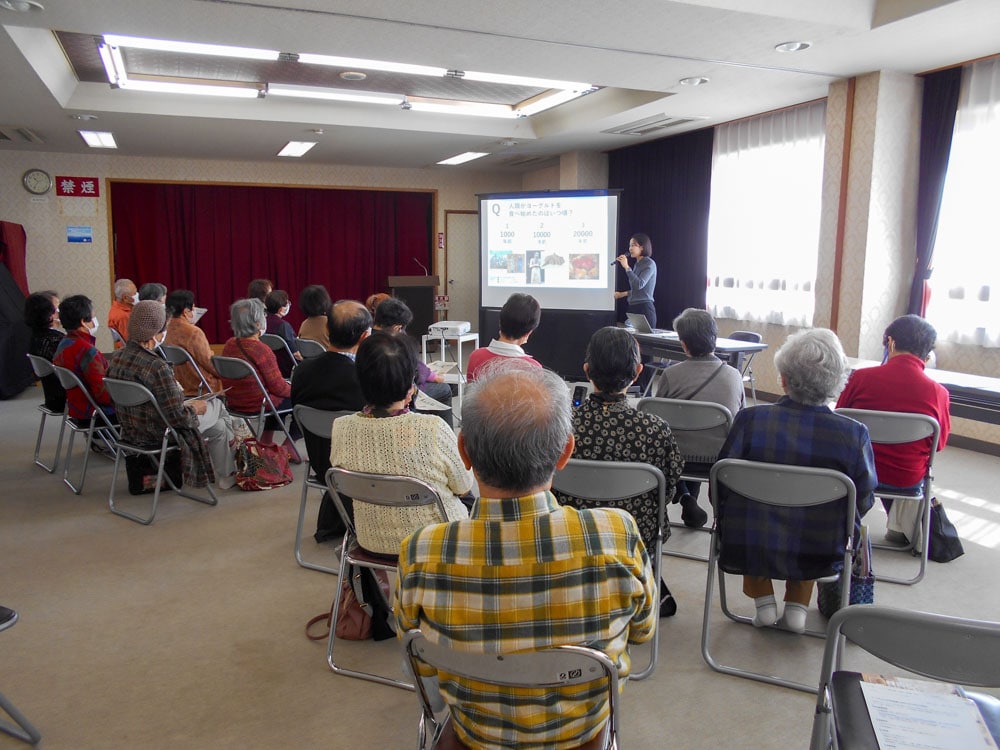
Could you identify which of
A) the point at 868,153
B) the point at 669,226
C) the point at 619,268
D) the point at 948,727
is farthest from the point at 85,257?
the point at 948,727

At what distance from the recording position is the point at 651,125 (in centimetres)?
687

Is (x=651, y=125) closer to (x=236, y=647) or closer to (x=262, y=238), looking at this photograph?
(x=262, y=238)

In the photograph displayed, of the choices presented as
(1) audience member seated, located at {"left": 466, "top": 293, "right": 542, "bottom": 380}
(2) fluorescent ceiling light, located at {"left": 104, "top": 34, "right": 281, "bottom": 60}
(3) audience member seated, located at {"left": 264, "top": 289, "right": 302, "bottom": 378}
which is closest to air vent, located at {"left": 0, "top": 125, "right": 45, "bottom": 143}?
(2) fluorescent ceiling light, located at {"left": 104, "top": 34, "right": 281, "bottom": 60}

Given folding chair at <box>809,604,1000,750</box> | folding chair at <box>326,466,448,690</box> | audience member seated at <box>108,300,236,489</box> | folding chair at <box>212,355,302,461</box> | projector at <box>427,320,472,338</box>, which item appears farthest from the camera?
projector at <box>427,320,472,338</box>

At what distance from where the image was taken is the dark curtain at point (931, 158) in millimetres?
4852

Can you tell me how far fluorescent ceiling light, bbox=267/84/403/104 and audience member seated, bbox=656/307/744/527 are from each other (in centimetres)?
420

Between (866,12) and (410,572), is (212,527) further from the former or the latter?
(866,12)

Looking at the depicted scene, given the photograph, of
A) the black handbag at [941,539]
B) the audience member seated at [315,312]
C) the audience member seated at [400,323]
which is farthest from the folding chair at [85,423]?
the black handbag at [941,539]

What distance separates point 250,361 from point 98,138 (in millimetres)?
4759

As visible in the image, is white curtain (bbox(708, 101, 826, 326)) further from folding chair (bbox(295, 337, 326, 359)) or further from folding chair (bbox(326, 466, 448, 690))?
folding chair (bbox(326, 466, 448, 690))

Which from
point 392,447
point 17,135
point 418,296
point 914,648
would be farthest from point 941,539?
point 17,135

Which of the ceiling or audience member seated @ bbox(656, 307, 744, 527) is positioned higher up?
the ceiling

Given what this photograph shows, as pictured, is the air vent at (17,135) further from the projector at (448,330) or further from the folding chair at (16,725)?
the folding chair at (16,725)

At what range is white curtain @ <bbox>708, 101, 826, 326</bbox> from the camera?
19.8 feet
